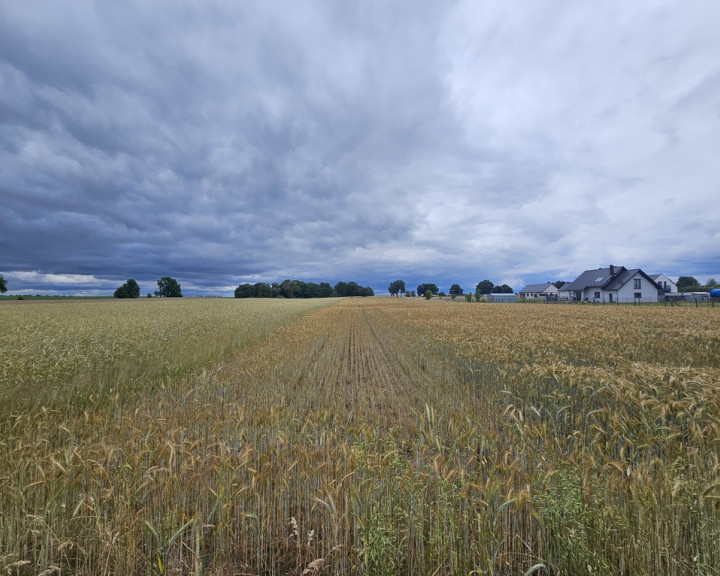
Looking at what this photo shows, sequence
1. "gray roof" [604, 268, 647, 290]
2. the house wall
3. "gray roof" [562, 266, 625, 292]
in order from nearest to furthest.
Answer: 1. the house wall
2. "gray roof" [604, 268, 647, 290]
3. "gray roof" [562, 266, 625, 292]

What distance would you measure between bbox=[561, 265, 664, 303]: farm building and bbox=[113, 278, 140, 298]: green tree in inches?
6152

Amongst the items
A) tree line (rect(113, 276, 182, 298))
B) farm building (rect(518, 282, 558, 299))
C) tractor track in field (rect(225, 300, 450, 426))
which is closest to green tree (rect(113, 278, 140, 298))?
tree line (rect(113, 276, 182, 298))

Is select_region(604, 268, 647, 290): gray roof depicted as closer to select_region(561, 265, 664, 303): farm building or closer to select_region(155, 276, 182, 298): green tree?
select_region(561, 265, 664, 303): farm building

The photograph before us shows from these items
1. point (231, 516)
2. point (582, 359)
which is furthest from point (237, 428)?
point (582, 359)

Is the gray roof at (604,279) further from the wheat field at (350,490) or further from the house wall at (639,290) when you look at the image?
the wheat field at (350,490)

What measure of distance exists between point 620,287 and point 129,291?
162 meters

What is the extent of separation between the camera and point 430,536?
2.88 metres

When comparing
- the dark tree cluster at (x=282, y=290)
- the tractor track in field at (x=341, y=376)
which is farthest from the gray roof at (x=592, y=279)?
the dark tree cluster at (x=282, y=290)

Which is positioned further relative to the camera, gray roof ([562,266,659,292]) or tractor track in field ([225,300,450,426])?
gray roof ([562,266,659,292])

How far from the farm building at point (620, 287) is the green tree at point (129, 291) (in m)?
156

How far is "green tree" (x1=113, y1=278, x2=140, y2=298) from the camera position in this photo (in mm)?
121750

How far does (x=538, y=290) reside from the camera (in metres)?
136

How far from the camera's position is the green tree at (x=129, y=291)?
12175 centimetres

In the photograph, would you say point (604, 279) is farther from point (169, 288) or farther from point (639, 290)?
point (169, 288)
